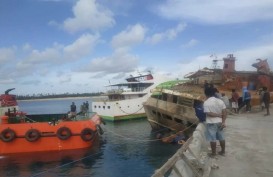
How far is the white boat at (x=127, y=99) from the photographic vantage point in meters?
39.0

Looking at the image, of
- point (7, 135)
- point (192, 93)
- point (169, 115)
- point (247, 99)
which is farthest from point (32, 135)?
point (247, 99)

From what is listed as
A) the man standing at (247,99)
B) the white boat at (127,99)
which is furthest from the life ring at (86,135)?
the white boat at (127,99)

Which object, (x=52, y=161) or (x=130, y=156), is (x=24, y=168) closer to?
(x=52, y=161)

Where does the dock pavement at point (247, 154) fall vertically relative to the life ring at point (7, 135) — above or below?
above

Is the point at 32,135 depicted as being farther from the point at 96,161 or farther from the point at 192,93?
the point at 192,93

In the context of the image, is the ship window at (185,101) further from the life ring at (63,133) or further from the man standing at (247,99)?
the life ring at (63,133)

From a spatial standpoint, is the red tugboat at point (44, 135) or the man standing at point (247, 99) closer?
the red tugboat at point (44, 135)

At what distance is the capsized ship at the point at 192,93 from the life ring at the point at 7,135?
10621 mm

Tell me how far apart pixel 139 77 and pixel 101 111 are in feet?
24.0

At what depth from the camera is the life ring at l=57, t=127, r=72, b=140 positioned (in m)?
19.6

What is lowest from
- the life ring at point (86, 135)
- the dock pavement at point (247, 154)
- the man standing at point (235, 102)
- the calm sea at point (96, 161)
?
the calm sea at point (96, 161)

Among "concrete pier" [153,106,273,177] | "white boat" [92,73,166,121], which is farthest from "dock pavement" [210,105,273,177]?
"white boat" [92,73,166,121]

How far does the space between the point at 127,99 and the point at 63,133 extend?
2029 centimetres

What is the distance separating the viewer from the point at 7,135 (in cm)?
1953
